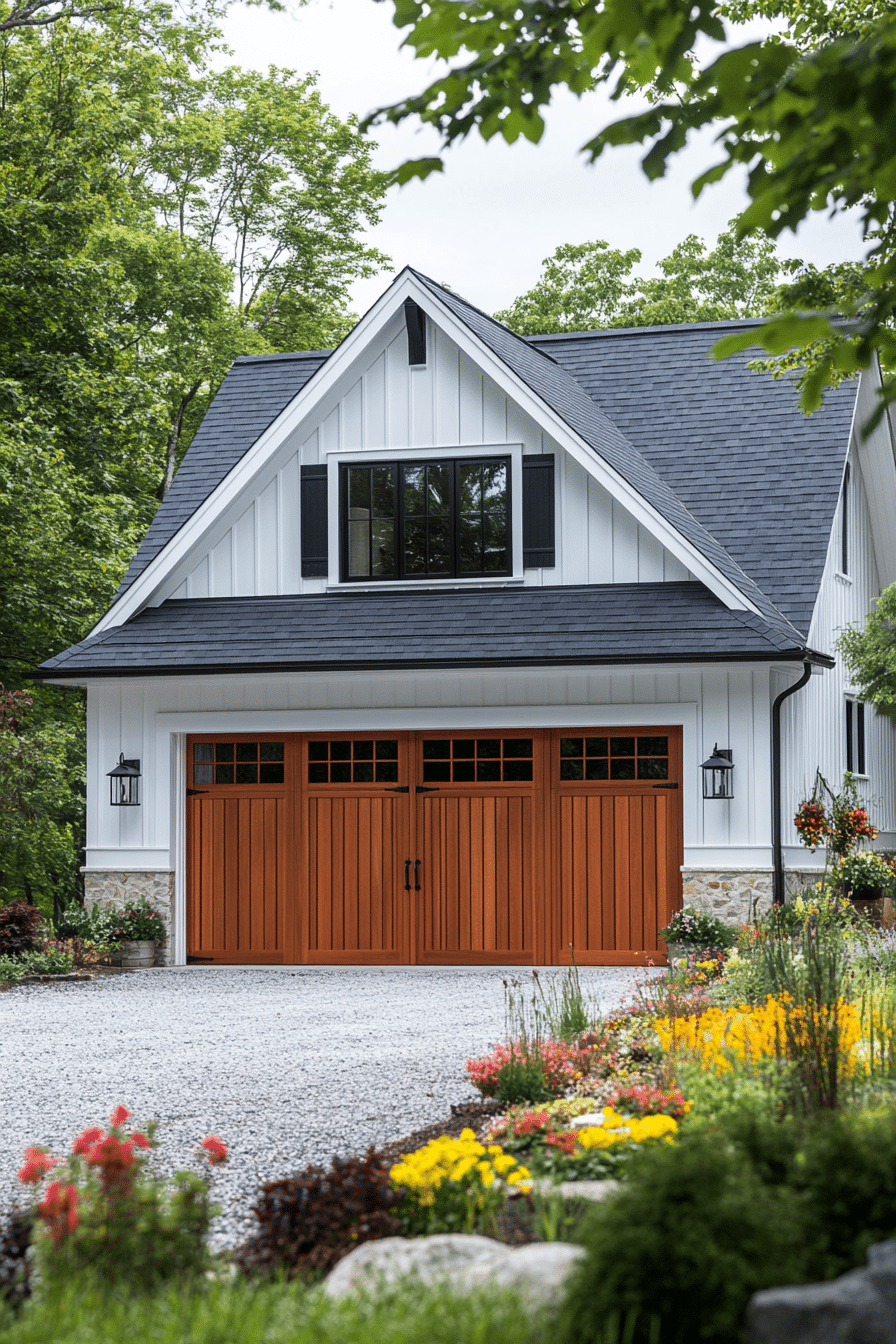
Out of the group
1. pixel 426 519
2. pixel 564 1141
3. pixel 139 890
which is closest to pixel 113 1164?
pixel 564 1141

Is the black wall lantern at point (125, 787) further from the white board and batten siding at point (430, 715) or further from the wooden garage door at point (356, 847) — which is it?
the wooden garage door at point (356, 847)

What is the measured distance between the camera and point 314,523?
1588 cm

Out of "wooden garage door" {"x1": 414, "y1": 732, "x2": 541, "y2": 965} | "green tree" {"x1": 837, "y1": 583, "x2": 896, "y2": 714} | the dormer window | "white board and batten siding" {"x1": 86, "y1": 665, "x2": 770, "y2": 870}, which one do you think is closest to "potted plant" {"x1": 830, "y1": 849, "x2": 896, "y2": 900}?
"white board and batten siding" {"x1": 86, "y1": 665, "x2": 770, "y2": 870}

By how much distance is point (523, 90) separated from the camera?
16.4 ft

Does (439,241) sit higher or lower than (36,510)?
higher

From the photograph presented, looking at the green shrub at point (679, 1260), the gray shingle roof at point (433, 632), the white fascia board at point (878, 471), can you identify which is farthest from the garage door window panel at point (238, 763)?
the green shrub at point (679, 1260)

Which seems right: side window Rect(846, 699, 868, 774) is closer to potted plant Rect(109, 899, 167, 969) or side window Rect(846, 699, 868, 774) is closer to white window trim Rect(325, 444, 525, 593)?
white window trim Rect(325, 444, 525, 593)

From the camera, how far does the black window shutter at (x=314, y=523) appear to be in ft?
52.0

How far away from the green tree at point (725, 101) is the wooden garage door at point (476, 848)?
933 centimetres

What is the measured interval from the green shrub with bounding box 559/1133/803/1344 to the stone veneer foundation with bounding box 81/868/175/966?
12.1m

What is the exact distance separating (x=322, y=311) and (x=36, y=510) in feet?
41.2

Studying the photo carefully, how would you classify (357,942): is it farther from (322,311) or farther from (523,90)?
(322,311)

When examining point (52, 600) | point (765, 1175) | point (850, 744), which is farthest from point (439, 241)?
point (765, 1175)

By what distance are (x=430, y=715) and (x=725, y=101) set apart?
425 inches
